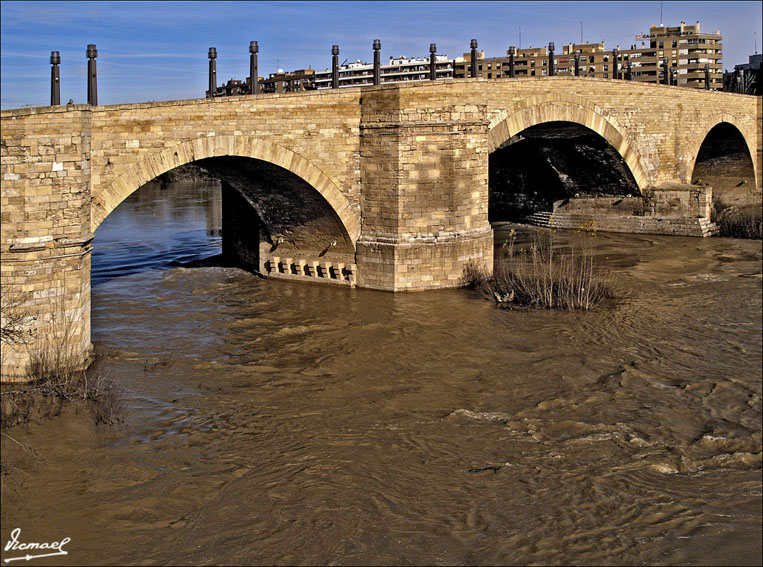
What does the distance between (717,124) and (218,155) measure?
19863mm

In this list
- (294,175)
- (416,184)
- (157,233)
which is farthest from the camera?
(157,233)

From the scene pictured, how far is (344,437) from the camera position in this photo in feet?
31.7

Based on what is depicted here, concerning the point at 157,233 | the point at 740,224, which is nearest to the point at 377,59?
the point at 157,233

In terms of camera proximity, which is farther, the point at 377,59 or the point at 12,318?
the point at 377,59

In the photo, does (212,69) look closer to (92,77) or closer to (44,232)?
(92,77)

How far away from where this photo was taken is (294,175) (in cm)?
1644

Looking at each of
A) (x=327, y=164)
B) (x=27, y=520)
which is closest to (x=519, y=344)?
(x=327, y=164)

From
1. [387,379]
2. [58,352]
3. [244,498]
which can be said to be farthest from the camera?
[387,379]

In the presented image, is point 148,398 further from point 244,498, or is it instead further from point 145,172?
point 145,172

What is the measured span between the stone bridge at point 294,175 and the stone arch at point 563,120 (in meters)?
0.06

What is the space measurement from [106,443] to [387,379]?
3.93 m

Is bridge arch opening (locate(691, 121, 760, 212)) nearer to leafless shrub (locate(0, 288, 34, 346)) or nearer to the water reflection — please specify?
the water reflection

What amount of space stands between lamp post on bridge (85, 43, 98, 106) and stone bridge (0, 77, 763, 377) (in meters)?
0.34

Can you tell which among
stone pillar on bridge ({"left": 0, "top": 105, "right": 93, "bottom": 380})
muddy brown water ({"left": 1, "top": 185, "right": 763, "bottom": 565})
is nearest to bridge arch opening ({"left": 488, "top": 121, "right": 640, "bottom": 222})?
muddy brown water ({"left": 1, "top": 185, "right": 763, "bottom": 565})
